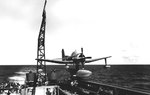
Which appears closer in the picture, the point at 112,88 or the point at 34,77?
the point at 112,88

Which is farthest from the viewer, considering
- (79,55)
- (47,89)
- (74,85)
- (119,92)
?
(79,55)

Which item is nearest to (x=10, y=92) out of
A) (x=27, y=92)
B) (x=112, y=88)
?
(x=27, y=92)

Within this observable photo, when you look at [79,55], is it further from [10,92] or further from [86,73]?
[10,92]

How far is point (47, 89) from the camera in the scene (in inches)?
706

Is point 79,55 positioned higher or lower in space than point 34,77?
higher

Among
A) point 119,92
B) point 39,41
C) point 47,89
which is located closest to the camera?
point 119,92

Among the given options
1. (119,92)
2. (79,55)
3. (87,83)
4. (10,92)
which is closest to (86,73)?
(87,83)

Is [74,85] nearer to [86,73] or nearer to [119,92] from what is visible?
[86,73]

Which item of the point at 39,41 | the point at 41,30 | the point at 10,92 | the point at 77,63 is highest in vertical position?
the point at 41,30

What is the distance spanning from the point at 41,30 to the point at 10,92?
58.1 feet

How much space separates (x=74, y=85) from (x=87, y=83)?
6.38 feet

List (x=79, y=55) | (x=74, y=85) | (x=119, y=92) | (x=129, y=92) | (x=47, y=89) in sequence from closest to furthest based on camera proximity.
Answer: (x=129, y=92) → (x=119, y=92) → (x=47, y=89) → (x=74, y=85) → (x=79, y=55)

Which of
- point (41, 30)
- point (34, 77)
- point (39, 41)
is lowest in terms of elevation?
point (34, 77)

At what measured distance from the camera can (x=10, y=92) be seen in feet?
74.1
